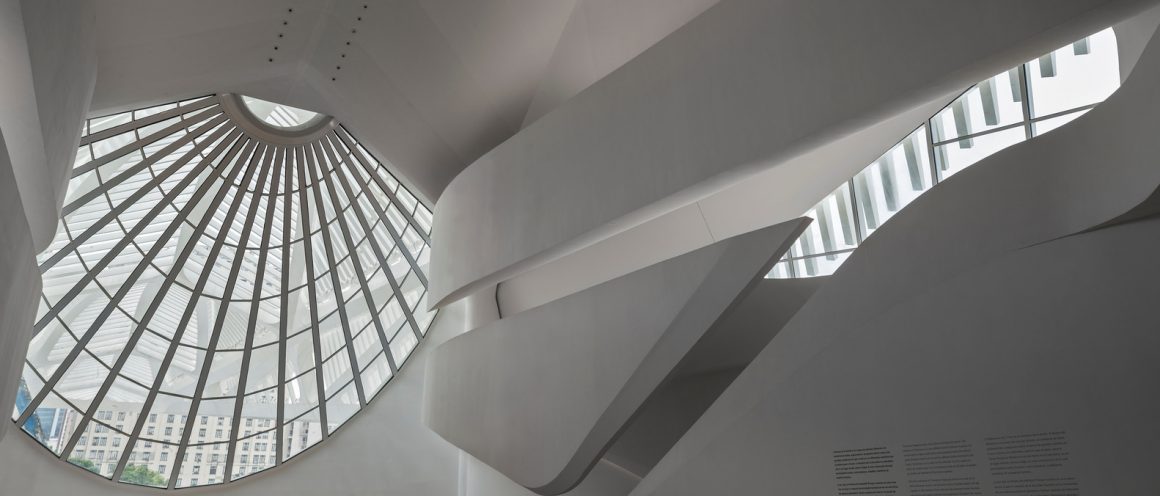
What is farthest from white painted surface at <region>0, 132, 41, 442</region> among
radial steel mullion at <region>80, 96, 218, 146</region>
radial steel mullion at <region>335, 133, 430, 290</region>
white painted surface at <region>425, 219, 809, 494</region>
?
radial steel mullion at <region>335, 133, 430, 290</region>

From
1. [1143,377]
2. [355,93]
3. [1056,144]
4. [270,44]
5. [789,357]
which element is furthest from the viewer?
[355,93]

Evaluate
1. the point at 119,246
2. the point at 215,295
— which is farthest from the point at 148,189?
the point at 215,295

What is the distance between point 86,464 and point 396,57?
11929 millimetres

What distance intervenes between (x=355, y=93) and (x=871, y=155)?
958 cm

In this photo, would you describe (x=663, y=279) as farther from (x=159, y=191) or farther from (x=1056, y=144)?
(x=159, y=191)

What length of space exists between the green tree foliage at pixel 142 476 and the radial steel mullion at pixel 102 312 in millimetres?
2395

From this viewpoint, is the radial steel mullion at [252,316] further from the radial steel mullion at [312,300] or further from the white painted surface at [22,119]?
the white painted surface at [22,119]

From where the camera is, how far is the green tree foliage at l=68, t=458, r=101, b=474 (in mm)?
Answer: 15891

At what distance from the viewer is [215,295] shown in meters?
17.8

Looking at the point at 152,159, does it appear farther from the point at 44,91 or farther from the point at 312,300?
the point at 44,91

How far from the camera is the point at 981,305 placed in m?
6.51

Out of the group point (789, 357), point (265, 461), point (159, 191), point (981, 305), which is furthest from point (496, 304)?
point (981, 305)

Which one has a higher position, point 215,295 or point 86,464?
point 215,295

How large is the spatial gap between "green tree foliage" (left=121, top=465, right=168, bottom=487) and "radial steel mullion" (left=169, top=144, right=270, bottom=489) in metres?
0.27
